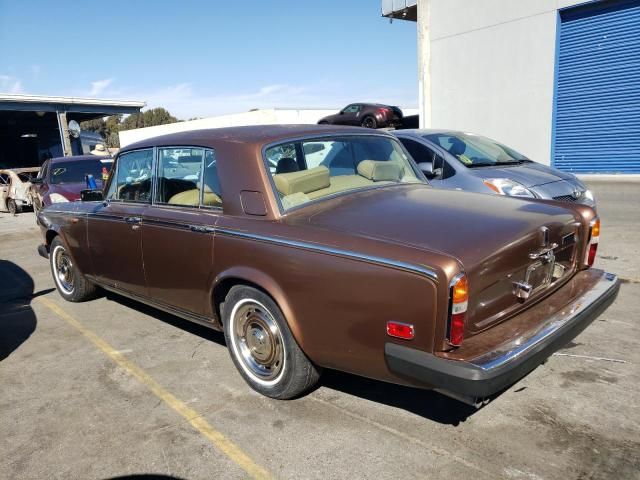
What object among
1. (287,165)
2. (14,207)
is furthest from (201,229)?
(14,207)

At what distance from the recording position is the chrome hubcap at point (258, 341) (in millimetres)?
3213

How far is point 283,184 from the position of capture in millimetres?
3312

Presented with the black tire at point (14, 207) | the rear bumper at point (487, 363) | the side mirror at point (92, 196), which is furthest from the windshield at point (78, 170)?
the rear bumper at point (487, 363)

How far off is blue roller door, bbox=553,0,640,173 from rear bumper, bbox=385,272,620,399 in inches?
573

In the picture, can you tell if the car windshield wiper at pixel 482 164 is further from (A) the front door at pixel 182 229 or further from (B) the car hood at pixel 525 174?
(A) the front door at pixel 182 229

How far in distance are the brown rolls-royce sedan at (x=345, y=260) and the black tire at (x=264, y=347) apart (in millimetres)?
10

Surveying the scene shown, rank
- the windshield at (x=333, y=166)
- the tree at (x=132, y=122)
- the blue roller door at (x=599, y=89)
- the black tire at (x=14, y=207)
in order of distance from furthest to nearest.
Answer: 1. the tree at (x=132, y=122)
2. the black tire at (x=14, y=207)
3. the blue roller door at (x=599, y=89)
4. the windshield at (x=333, y=166)

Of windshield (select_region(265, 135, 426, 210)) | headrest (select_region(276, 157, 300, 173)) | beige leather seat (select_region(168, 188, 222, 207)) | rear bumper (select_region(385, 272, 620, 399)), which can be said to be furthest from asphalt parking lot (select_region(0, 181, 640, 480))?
headrest (select_region(276, 157, 300, 173))

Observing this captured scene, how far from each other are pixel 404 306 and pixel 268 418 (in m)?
1.23

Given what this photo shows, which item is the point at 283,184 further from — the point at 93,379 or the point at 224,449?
the point at 93,379

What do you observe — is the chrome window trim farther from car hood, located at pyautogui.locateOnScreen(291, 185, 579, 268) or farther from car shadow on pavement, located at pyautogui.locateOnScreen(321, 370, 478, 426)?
car shadow on pavement, located at pyautogui.locateOnScreen(321, 370, 478, 426)

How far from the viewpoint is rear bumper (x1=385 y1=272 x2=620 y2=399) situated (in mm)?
2330

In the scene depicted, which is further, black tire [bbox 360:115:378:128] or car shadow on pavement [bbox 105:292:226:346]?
black tire [bbox 360:115:378:128]

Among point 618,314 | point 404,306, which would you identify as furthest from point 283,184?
point 618,314
